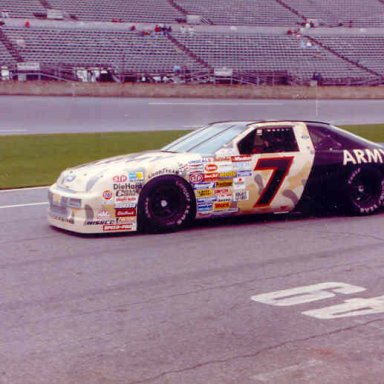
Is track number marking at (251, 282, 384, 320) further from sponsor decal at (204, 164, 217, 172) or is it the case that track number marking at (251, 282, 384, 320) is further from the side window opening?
the side window opening

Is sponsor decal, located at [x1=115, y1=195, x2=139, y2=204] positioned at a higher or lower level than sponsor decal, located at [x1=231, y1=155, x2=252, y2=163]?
lower

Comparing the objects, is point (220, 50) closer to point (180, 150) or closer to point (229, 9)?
point (229, 9)

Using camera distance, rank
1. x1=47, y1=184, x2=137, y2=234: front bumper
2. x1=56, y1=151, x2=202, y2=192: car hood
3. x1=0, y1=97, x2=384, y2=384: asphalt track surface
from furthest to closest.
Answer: x1=56, y1=151, x2=202, y2=192: car hood < x1=47, y1=184, x2=137, y2=234: front bumper < x1=0, y1=97, x2=384, y2=384: asphalt track surface

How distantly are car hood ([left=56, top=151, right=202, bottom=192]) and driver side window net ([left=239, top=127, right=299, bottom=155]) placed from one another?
65cm

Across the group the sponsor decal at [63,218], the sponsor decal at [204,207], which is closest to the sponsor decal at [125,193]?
the sponsor decal at [63,218]

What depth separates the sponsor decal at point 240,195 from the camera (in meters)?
9.36

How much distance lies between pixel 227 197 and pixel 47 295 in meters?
3.39

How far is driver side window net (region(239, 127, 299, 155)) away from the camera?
378 inches

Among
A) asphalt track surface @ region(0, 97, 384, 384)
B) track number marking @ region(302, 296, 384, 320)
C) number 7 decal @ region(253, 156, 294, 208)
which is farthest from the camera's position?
number 7 decal @ region(253, 156, 294, 208)

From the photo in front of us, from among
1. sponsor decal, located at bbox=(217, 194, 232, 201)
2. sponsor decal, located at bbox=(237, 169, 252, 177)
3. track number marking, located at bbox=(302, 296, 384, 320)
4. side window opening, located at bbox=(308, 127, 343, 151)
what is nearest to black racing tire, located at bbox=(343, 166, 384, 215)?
side window opening, located at bbox=(308, 127, 343, 151)

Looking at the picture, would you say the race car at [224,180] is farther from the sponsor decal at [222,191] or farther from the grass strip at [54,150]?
the grass strip at [54,150]

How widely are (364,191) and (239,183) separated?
5.99 ft

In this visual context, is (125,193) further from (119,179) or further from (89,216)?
(89,216)

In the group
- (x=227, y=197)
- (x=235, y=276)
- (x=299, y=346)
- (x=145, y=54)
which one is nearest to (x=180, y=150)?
(x=227, y=197)
